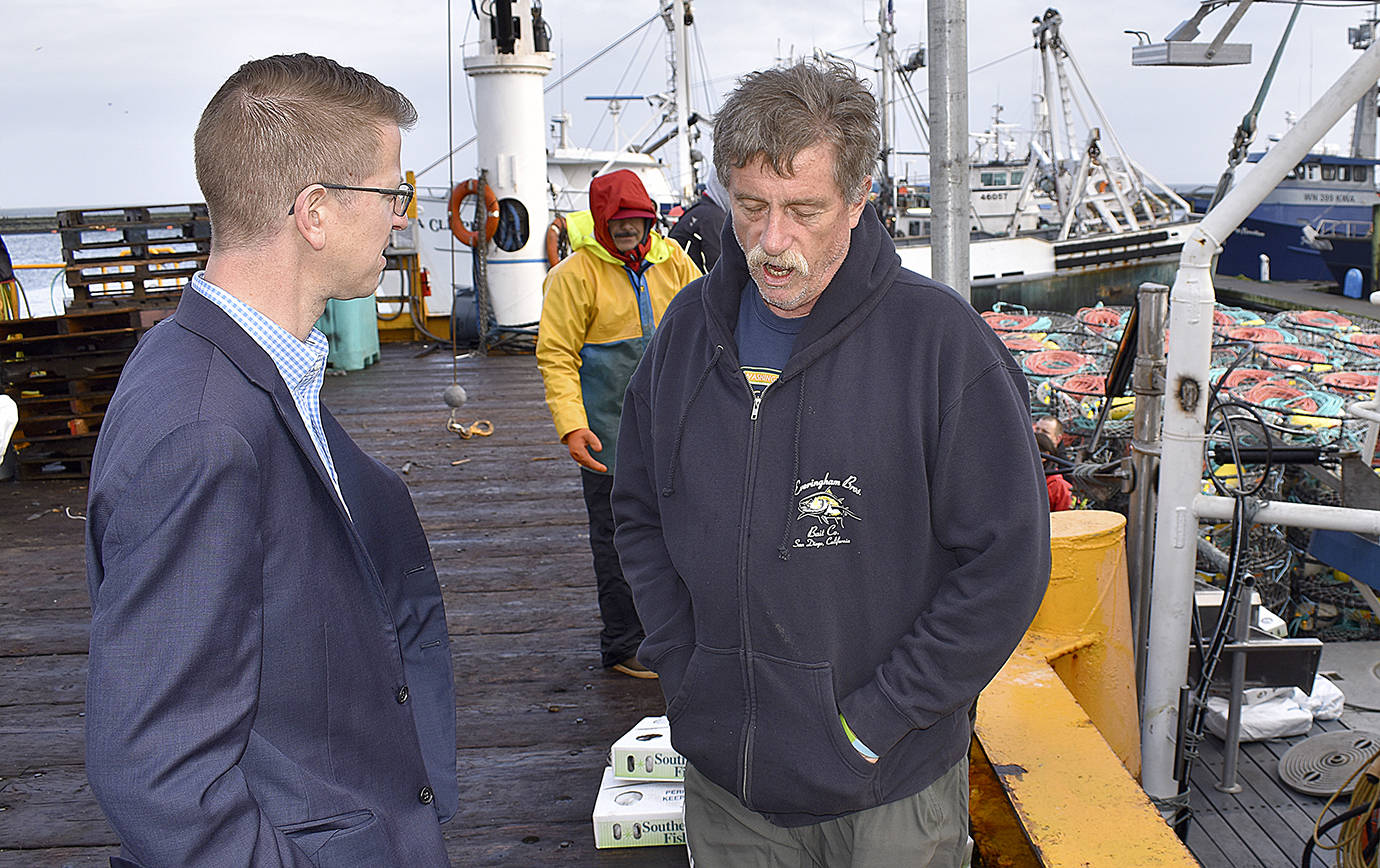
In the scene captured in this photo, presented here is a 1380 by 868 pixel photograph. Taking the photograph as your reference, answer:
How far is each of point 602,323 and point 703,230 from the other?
1.71m

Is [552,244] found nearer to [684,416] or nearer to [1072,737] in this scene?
[1072,737]

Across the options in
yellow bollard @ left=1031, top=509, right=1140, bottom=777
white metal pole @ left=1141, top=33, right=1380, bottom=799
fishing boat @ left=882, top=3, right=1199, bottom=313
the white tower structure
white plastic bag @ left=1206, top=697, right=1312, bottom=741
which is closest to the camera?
white metal pole @ left=1141, top=33, right=1380, bottom=799

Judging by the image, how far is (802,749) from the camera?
176 cm

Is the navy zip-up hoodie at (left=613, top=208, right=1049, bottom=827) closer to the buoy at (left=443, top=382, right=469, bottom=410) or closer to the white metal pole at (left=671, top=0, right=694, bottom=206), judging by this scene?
the buoy at (left=443, top=382, right=469, bottom=410)

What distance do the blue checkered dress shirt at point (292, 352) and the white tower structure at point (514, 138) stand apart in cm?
860

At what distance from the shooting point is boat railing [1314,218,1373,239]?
24.0 m

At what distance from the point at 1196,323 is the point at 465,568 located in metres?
3.14

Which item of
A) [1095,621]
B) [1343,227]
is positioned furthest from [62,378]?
[1343,227]

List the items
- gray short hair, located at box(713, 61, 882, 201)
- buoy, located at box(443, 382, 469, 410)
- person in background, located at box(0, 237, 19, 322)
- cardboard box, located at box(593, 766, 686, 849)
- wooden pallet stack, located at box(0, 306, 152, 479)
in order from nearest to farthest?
1. gray short hair, located at box(713, 61, 882, 201)
2. cardboard box, located at box(593, 766, 686, 849)
3. wooden pallet stack, located at box(0, 306, 152, 479)
4. buoy, located at box(443, 382, 469, 410)
5. person in background, located at box(0, 237, 19, 322)

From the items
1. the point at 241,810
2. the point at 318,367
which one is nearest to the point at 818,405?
the point at 318,367

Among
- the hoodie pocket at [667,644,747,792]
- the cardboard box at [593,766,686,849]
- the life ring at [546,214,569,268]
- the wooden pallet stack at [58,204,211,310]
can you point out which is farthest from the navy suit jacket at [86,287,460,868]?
the life ring at [546,214,569,268]

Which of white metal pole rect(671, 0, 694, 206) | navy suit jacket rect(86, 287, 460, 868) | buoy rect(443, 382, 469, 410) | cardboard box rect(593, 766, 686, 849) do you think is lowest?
cardboard box rect(593, 766, 686, 849)

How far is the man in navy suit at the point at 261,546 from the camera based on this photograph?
122 centimetres

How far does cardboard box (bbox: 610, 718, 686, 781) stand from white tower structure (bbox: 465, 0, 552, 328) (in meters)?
7.63
